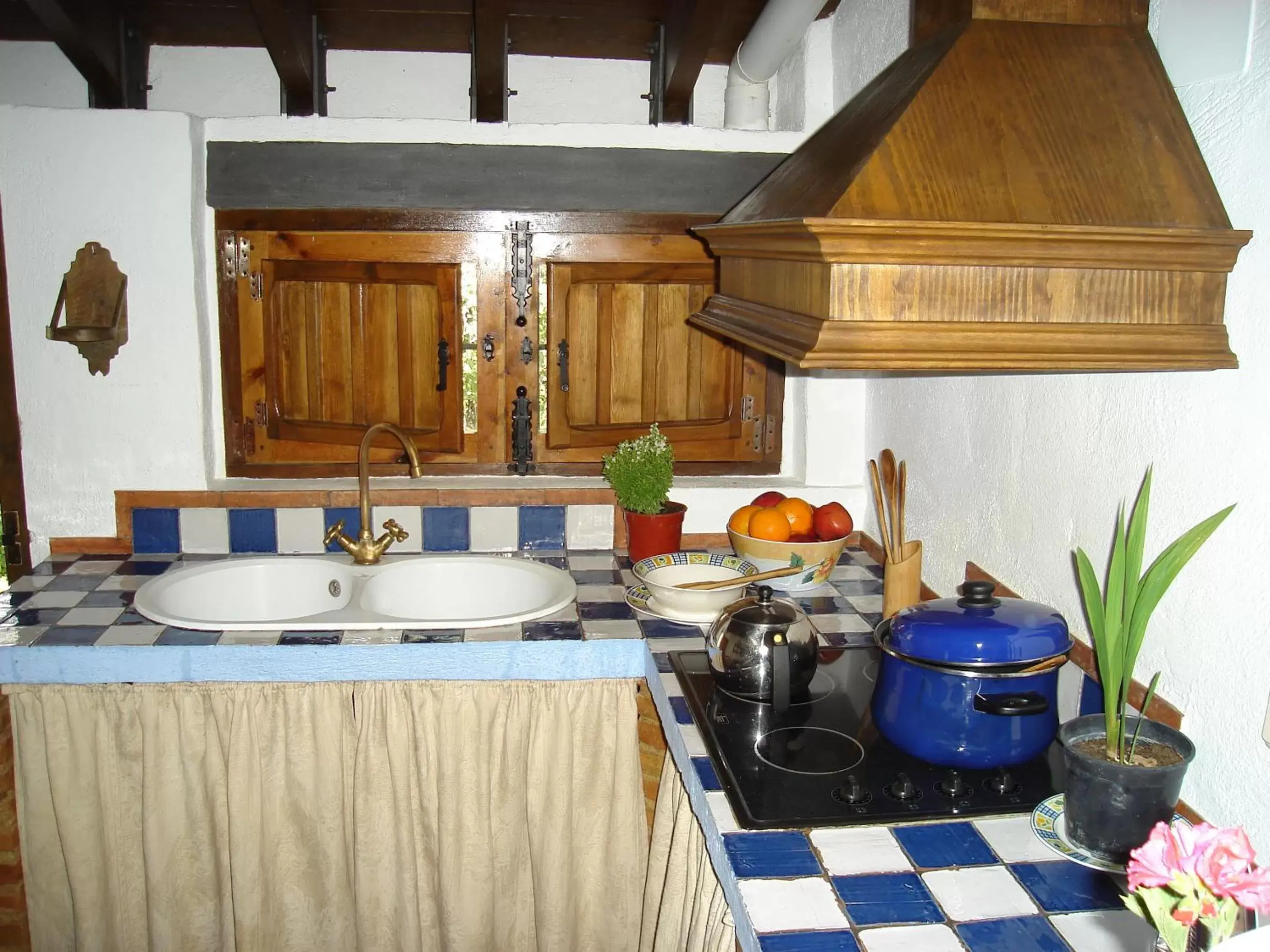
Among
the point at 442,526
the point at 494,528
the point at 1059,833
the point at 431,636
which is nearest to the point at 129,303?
the point at 442,526

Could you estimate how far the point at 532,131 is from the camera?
8.27 ft

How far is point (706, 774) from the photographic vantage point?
1497 millimetres

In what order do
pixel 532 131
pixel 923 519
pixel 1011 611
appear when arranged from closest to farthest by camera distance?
pixel 1011 611 < pixel 923 519 < pixel 532 131

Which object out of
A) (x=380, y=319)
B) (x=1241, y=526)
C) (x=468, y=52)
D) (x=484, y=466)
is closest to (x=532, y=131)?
(x=468, y=52)

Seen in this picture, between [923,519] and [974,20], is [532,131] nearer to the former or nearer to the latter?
[923,519]

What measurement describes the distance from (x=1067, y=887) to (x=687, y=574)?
1198 millimetres

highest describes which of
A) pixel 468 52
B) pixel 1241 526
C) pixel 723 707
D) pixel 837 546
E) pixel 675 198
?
pixel 468 52

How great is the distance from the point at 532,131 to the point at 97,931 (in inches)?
75.6

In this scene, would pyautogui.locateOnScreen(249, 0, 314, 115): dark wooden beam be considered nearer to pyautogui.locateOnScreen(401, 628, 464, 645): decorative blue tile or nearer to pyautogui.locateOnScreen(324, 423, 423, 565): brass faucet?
pyautogui.locateOnScreen(324, 423, 423, 565): brass faucet

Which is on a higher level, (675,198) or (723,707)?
(675,198)

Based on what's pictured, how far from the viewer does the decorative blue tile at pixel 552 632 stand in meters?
2.06

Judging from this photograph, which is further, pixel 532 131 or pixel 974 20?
pixel 532 131

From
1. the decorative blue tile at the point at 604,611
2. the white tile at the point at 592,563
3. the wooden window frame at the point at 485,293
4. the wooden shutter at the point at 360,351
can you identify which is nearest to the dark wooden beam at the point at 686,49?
the wooden window frame at the point at 485,293

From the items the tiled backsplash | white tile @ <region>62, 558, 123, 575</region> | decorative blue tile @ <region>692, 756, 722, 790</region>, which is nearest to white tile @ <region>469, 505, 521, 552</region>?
the tiled backsplash
